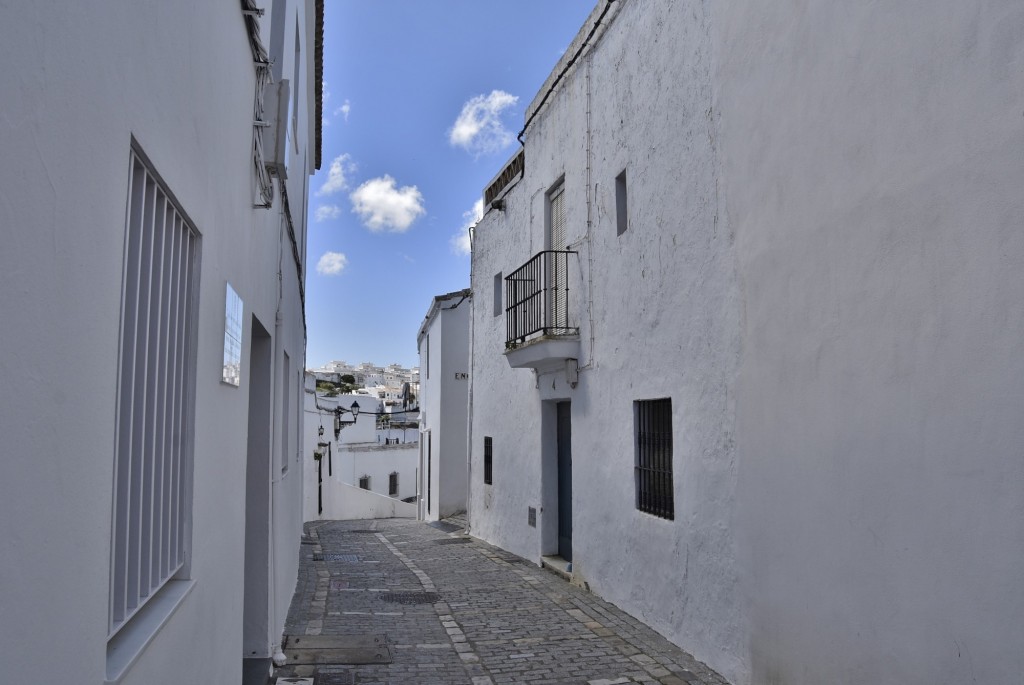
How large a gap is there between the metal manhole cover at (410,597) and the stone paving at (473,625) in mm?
12

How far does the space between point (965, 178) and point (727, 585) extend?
3539 millimetres

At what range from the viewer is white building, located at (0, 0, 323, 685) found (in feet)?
4.96

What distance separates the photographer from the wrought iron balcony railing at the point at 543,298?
10.2 metres

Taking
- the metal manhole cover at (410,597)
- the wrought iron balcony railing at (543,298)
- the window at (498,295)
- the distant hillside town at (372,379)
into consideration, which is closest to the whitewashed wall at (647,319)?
the wrought iron balcony railing at (543,298)

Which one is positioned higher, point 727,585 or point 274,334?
point 274,334

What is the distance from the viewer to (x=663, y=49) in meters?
7.47

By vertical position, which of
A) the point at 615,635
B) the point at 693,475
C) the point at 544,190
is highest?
the point at 544,190

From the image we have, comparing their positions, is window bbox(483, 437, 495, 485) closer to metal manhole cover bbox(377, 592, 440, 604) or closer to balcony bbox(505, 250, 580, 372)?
balcony bbox(505, 250, 580, 372)

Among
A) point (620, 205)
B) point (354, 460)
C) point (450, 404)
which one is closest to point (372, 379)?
point (354, 460)

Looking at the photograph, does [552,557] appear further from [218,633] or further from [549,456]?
[218,633]

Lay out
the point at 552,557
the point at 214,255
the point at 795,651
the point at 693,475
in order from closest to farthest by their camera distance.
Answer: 1. the point at 214,255
2. the point at 795,651
3. the point at 693,475
4. the point at 552,557

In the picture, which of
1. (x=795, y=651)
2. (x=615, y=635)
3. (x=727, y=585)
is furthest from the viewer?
(x=615, y=635)

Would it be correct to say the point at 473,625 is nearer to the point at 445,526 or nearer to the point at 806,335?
the point at 806,335

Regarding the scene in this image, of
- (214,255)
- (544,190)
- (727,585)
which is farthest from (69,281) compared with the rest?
(544,190)
